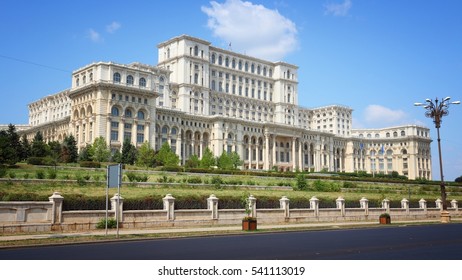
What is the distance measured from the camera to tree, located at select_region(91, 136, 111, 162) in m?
76.2

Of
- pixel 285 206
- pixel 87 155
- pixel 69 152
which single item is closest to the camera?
pixel 285 206

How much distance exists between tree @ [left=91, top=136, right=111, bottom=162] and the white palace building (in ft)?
20.3

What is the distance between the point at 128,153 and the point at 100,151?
500 cm

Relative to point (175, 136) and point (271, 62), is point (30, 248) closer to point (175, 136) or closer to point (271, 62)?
point (175, 136)

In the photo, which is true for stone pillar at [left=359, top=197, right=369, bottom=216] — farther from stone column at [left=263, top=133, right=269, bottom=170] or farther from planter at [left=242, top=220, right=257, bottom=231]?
stone column at [left=263, top=133, right=269, bottom=170]

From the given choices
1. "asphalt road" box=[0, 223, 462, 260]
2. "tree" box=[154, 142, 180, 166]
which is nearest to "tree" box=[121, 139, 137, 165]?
"tree" box=[154, 142, 180, 166]

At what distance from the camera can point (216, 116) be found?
110 metres

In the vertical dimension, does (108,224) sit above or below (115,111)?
below

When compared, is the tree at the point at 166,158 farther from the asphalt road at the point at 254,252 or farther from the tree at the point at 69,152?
the asphalt road at the point at 254,252

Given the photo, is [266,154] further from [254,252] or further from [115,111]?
[254,252]

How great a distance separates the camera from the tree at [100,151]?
7625 cm

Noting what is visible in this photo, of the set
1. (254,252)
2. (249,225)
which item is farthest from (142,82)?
(254,252)

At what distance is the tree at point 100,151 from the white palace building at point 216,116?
20.3ft
